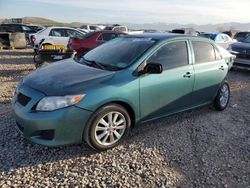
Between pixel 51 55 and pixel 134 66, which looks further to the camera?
pixel 51 55

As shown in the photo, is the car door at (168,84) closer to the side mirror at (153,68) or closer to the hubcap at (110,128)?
the side mirror at (153,68)

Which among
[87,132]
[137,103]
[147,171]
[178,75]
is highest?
[178,75]

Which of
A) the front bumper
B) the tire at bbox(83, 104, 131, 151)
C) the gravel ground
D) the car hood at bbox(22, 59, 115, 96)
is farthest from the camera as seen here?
the tire at bbox(83, 104, 131, 151)

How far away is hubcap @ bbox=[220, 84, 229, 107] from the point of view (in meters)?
6.13

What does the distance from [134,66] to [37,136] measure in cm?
169

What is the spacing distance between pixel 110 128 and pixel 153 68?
1080 millimetres

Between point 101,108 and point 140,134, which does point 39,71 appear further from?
point 140,134

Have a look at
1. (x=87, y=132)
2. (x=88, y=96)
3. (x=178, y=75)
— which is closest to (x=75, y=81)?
(x=88, y=96)

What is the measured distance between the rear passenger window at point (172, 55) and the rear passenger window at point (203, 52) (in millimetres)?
312

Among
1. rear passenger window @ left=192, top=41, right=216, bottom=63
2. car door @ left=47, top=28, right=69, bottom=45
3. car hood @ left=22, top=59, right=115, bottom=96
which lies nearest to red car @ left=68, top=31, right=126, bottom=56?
car door @ left=47, top=28, right=69, bottom=45

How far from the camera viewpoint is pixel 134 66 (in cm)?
432

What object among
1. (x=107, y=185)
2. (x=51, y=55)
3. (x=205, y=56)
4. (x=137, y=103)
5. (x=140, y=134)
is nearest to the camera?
(x=107, y=185)

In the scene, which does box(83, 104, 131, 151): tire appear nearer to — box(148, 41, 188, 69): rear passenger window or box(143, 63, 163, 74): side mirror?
box(143, 63, 163, 74): side mirror

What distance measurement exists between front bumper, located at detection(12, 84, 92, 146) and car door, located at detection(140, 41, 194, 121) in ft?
3.49
